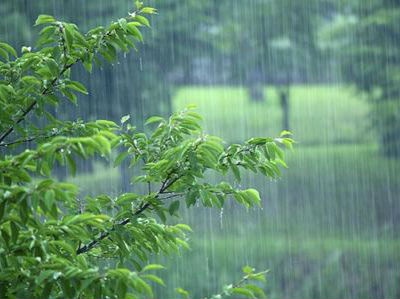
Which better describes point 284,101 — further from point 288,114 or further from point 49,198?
point 49,198

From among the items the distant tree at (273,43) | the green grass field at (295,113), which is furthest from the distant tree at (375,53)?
the distant tree at (273,43)

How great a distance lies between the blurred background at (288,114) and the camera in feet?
19.9

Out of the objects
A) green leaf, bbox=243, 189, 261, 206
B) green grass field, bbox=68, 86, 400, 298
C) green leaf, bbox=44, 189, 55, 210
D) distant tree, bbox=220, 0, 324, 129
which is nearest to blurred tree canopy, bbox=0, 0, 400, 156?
distant tree, bbox=220, 0, 324, 129

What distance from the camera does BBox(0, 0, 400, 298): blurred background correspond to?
19.9 ft

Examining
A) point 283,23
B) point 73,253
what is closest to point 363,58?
point 283,23

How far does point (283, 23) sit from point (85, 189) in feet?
6.51

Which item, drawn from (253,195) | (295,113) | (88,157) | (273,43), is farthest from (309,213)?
(88,157)

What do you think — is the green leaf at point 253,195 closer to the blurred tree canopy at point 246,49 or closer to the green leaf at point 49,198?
the green leaf at point 49,198

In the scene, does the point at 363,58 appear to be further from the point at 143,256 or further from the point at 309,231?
the point at 143,256

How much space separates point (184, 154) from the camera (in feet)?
7.26

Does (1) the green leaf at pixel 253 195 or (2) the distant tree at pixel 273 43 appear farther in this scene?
(2) the distant tree at pixel 273 43

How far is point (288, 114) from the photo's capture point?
21.1 ft

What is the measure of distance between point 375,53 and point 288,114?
2.80 feet

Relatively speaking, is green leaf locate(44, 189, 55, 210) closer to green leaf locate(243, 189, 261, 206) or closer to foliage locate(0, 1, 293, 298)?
foliage locate(0, 1, 293, 298)
